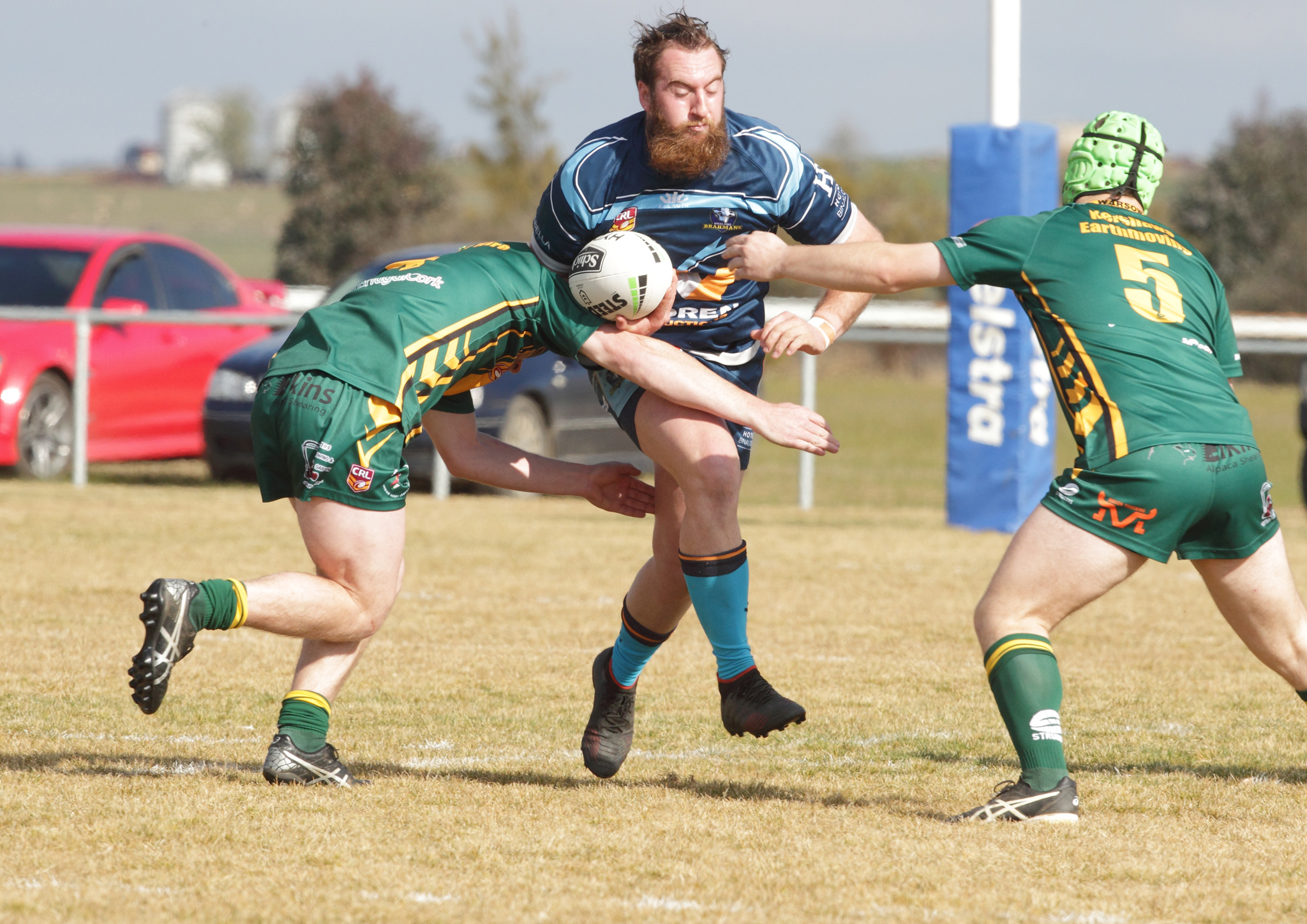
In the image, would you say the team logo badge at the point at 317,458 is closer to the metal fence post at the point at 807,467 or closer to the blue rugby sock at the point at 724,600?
the blue rugby sock at the point at 724,600

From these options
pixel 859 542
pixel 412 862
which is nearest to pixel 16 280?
pixel 859 542

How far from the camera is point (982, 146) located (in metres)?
11.7

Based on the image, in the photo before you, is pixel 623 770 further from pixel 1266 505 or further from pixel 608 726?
pixel 1266 505

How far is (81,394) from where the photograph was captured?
12.8 m

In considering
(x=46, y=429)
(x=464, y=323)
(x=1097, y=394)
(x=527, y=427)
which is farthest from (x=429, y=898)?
(x=46, y=429)

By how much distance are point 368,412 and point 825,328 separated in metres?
1.39


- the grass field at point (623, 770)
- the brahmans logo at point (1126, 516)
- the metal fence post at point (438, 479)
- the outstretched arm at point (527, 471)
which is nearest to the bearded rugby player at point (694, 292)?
the outstretched arm at point (527, 471)

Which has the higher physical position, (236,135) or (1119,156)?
(236,135)

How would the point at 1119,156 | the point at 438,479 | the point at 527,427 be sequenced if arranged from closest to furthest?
the point at 1119,156 → the point at 527,427 → the point at 438,479

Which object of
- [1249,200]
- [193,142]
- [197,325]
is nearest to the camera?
[197,325]

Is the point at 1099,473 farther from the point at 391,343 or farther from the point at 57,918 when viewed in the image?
the point at 57,918

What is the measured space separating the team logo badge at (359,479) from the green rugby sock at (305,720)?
643 mm

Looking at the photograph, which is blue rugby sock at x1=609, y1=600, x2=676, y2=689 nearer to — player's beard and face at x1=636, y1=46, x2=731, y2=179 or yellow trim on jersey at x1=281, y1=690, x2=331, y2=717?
yellow trim on jersey at x1=281, y1=690, x2=331, y2=717

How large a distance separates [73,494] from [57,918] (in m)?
9.72
